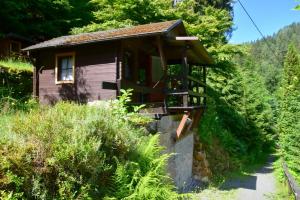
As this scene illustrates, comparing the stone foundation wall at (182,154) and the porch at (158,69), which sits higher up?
the porch at (158,69)

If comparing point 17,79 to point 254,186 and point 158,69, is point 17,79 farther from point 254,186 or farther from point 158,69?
point 254,186

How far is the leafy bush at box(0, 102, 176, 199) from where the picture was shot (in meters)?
5.34

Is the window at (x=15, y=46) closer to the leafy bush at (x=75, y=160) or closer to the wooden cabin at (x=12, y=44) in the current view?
the wooden cabin at (x=12, y=44)

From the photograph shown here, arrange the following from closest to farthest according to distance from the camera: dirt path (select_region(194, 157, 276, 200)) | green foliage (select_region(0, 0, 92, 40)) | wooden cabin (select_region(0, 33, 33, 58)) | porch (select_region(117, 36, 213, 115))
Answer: porch (select_region(117, 36, 213, 115))
dirt path (select_region(194, 157, 276, 200))
wooden cabin (select_region(0, 33, 33, 58))
green foliage (select_region(0, 0, 92, 40))

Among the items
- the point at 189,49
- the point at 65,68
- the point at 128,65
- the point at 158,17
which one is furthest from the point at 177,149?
the point at 158,17

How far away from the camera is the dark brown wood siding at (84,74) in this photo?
13.2 metres

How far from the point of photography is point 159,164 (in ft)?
22.3

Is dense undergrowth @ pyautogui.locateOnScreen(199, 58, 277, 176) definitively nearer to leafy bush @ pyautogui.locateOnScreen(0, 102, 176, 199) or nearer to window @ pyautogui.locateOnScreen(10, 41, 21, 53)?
leafy bush @ pyautogui.locateOnScreen(0, 102, 176, 199)

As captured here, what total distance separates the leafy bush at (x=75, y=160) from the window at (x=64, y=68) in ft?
25.2

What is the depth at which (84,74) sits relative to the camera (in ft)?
45.9

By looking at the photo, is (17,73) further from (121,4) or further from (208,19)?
(208,19)

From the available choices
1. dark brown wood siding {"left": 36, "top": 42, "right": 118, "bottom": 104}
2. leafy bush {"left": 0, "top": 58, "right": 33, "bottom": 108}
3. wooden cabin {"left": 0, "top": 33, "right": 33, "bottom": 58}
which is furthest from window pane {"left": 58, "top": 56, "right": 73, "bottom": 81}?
wooden cabin {"left": 0, "top": 33, "right": 33, "bottom": 58}

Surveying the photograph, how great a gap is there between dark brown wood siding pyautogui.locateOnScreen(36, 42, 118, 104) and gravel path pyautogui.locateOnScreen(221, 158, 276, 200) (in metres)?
6.64

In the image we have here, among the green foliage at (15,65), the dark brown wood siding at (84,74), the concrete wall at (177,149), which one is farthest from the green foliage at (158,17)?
the concrete wall at (177,149)
